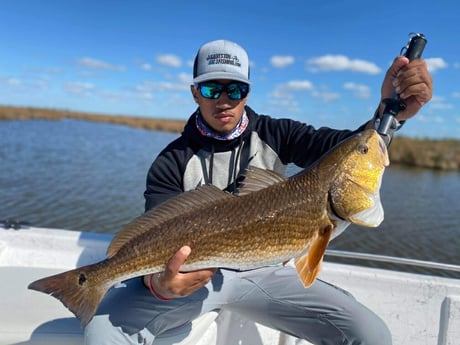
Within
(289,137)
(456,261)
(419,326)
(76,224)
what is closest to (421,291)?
(419,326)

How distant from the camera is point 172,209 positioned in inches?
87.7

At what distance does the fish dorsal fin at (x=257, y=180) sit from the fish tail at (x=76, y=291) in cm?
103

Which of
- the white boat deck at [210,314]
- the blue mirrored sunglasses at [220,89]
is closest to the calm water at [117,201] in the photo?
the white boat deck at [210,314]

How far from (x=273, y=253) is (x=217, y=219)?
0.37 m

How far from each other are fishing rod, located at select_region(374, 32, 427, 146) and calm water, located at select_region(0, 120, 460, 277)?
21.0 ft

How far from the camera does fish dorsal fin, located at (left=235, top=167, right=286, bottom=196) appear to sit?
88.0 inches

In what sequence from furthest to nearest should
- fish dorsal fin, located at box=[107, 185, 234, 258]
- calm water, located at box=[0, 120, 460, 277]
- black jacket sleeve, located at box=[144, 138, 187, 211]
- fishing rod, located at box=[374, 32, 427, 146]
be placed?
calm water, located at box=[0, 120, 460, 277] < black jacket sleeve, located at box=[144, 138, 187, 211] < fishing rod, located at box=[374, 32, 427, 146] < fish dorsal fin, located at box=[107, 185, 234, 258]

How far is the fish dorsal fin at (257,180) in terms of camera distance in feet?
7.34

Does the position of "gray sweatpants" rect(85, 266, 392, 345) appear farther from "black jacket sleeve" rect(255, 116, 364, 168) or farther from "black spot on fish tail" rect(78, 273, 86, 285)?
"black jacket sleeve" rect(255, 116, 364, 168)

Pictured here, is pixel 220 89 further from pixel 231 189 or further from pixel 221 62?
pixel 231 189

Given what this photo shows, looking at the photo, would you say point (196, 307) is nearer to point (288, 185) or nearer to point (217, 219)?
point (217, 219)

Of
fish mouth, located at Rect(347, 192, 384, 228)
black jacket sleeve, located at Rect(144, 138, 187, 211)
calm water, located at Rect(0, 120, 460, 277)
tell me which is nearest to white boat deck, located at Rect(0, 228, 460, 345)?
black jacket sleeve, located at Rect(144, 138, 187, 211)

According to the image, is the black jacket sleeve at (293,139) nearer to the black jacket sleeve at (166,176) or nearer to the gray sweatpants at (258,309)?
the black jacket sleeve at (166,176)

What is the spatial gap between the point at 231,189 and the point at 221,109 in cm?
70
